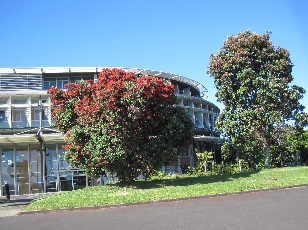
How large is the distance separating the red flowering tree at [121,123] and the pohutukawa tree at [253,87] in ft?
27.5

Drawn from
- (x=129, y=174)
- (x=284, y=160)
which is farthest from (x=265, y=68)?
(x=129, y=174)

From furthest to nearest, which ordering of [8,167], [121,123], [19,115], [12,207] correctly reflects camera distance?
[19,115] → [8,167] → [121,123] → [12,207]

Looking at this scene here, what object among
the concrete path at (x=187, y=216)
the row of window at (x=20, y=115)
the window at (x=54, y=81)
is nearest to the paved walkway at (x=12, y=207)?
the concrete path at (x=187, y=216)

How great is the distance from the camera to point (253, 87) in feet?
83.7

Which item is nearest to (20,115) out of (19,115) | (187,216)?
(19,115)

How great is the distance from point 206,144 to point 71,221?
30050mm

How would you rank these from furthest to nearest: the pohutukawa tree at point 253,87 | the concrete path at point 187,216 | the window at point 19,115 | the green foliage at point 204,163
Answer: the window at point 19,115 → the green foliage at point 204,163 → the pohutukawa tree at point 253,87 → the concrete path at point 187,216

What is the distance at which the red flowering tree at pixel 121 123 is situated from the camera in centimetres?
1549

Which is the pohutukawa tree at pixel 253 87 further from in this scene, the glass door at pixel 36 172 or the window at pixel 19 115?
the window at pixel 19 115

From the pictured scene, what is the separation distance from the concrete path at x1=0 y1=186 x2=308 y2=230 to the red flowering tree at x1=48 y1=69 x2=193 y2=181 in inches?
170

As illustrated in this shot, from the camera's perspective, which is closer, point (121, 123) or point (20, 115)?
point (121, 123)

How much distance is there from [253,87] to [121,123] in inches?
525

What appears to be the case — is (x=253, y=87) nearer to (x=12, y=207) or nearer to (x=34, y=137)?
(x=34, y=137)

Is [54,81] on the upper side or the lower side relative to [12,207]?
upper
